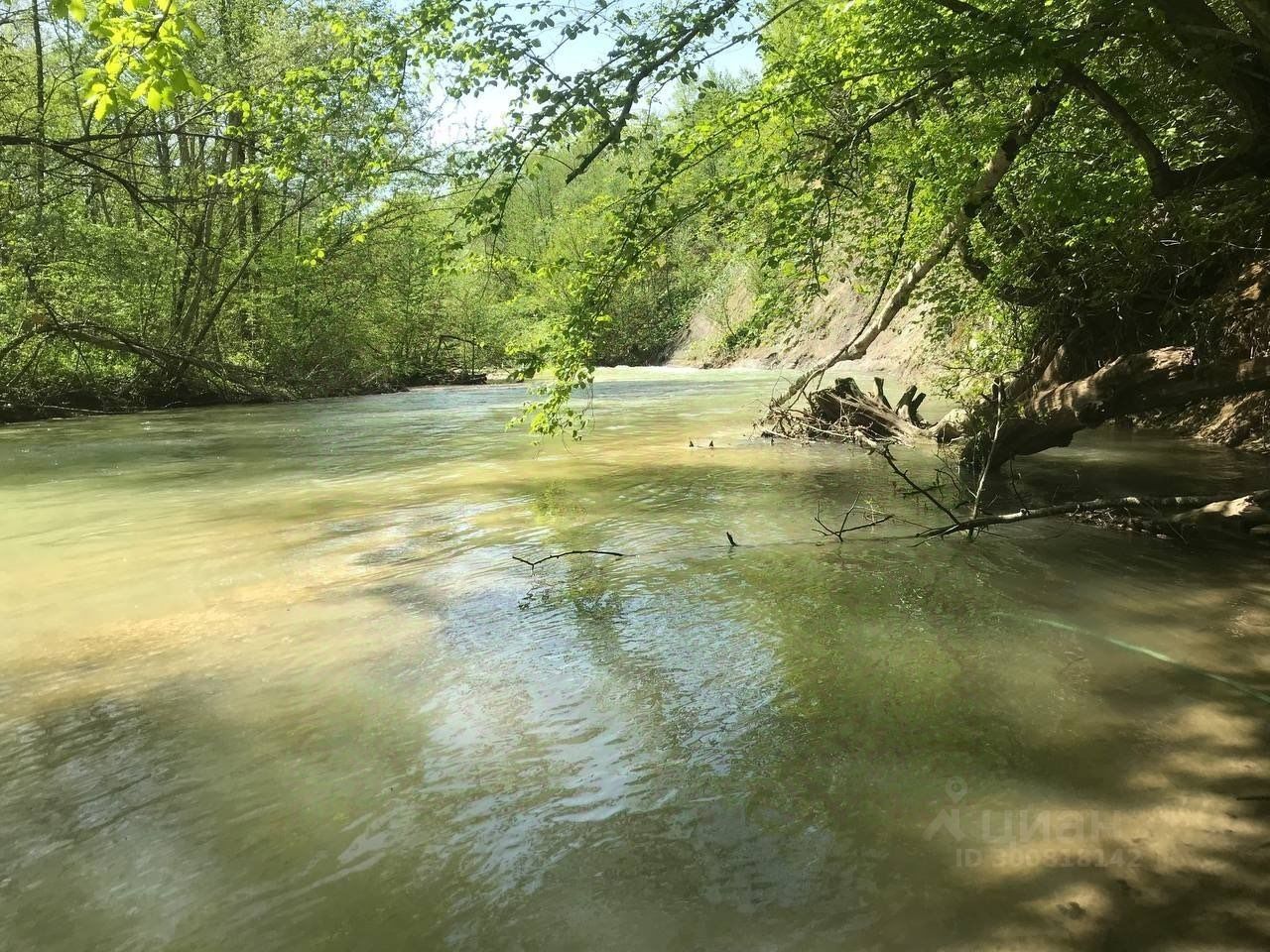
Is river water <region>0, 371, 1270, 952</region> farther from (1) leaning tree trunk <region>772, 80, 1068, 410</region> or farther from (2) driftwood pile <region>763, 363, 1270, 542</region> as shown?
(1) leaning tree trunk <region>772, 80, 1068, 410</region>

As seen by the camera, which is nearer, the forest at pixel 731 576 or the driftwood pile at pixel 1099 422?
the forest at pixel 731 576

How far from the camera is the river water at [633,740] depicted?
250cm

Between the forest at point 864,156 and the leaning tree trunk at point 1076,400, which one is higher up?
the forest at point 864,156

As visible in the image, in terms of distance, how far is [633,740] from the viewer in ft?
11.8

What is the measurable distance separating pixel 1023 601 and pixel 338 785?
408cm

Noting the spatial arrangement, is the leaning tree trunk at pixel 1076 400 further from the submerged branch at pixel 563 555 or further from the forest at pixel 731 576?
the submerged branch at pixel 563 555

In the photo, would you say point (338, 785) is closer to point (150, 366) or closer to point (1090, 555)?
point (1090, 555)

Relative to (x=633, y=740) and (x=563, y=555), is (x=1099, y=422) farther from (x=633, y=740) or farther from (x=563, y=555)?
(x=633, y=740)

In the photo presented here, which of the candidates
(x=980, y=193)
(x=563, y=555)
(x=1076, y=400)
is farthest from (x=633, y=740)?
(x=980, y=193)

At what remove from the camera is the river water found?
98.5 inches

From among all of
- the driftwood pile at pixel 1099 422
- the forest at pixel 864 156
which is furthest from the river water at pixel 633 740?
the forest at pixel 864 156

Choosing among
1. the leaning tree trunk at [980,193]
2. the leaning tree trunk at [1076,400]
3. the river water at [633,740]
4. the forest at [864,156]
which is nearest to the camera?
the river water at [633,740]

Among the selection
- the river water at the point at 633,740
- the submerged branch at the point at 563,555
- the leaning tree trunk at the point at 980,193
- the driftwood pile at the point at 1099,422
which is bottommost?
the river water at the point at 633,740

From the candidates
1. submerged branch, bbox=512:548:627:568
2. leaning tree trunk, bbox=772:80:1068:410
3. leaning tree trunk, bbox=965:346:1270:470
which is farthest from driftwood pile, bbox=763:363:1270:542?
submerged branch, bbox=512:548:627:568
